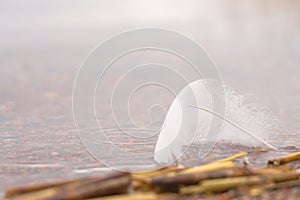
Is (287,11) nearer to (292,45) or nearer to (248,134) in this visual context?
(292,45)

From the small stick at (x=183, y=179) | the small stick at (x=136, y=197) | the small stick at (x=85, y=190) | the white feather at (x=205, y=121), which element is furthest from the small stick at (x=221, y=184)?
the white feather at (x=205, y=121)

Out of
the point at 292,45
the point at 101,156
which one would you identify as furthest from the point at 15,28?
the point at 101,156

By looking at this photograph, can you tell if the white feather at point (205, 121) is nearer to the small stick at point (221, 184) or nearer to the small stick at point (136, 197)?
the small stick at point (221, 184)

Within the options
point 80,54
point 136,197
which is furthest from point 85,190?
point 80,54

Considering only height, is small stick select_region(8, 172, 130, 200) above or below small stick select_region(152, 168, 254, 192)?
above

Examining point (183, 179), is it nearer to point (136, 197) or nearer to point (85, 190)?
point (136, 197)

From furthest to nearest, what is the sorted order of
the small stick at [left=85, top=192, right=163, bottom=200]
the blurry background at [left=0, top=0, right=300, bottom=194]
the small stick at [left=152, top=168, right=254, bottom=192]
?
the blurry background at [left=0, top=0, right=300, bottom=194] → the small stick at [left=152, top=168, right=254, bottom=192] → the small stick at [left=85, top=192, right=163, bottom=200]

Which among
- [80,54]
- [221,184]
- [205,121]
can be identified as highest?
[80,54]

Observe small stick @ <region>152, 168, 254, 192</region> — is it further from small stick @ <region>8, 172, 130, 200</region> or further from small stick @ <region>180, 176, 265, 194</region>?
small stick @ <region>8, 172, 130, 200</region>

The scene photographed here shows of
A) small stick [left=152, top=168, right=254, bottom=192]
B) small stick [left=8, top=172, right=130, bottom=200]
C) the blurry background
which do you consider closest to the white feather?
the blurry background
